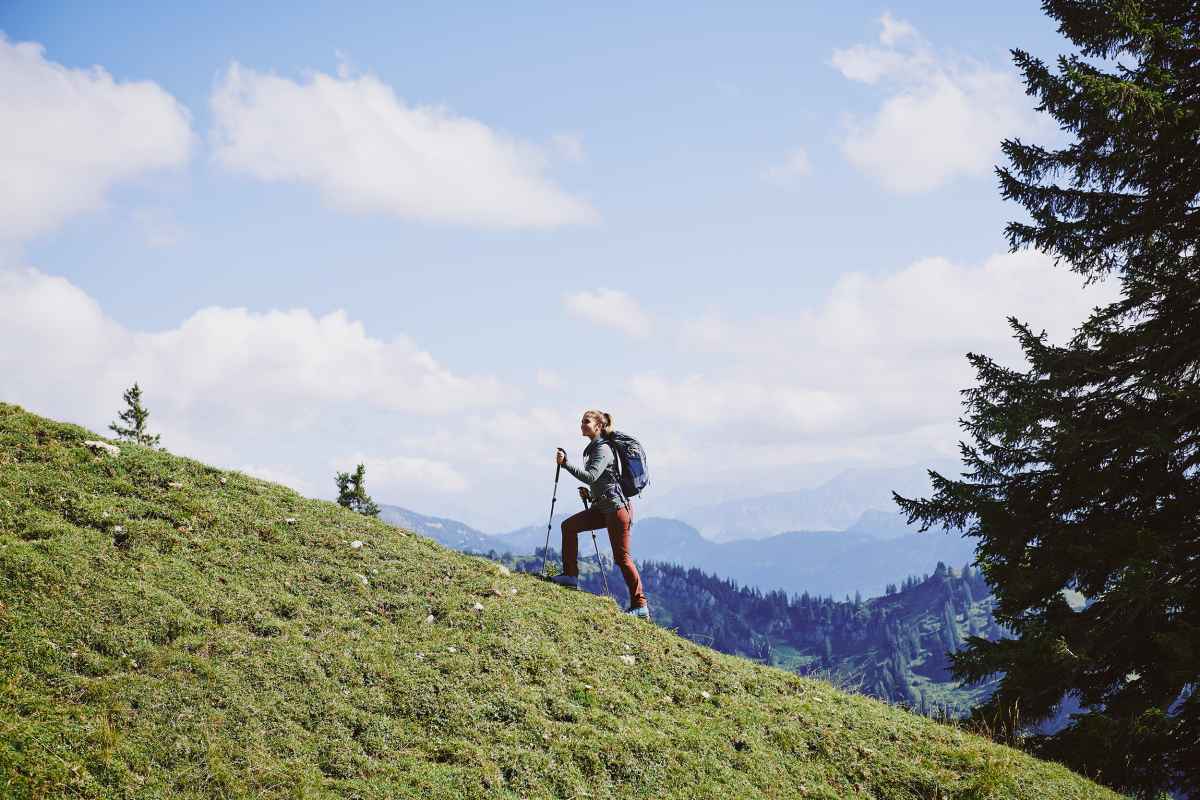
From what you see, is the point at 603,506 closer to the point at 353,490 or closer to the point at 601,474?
the point at 601,474

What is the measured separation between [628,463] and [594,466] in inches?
31.8

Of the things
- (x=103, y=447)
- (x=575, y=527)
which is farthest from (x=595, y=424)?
(x=103, y=447)

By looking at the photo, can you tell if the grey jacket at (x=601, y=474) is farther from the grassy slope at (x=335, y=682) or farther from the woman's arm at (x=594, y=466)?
the grassy slope at (x=335, y=682)

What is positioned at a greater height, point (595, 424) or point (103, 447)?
point (595, 424)

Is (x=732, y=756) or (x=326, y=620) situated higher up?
(x=326, y=620)

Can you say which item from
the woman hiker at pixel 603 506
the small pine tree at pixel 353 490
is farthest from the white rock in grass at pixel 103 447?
the small pine tree at pixel 353 490

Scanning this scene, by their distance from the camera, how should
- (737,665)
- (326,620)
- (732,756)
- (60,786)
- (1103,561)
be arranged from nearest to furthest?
(60,786), (732,756), (326,620), (737,665), (1103,561)

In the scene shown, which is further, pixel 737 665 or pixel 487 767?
pixel 737 665

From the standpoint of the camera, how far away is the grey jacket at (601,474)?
13.9 metres

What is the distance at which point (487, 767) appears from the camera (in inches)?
318

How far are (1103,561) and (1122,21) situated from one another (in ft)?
34.2

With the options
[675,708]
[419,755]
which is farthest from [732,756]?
[419,755]

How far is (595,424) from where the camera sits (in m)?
14.4

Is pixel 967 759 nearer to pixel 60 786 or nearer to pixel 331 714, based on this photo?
pixel 331 714
